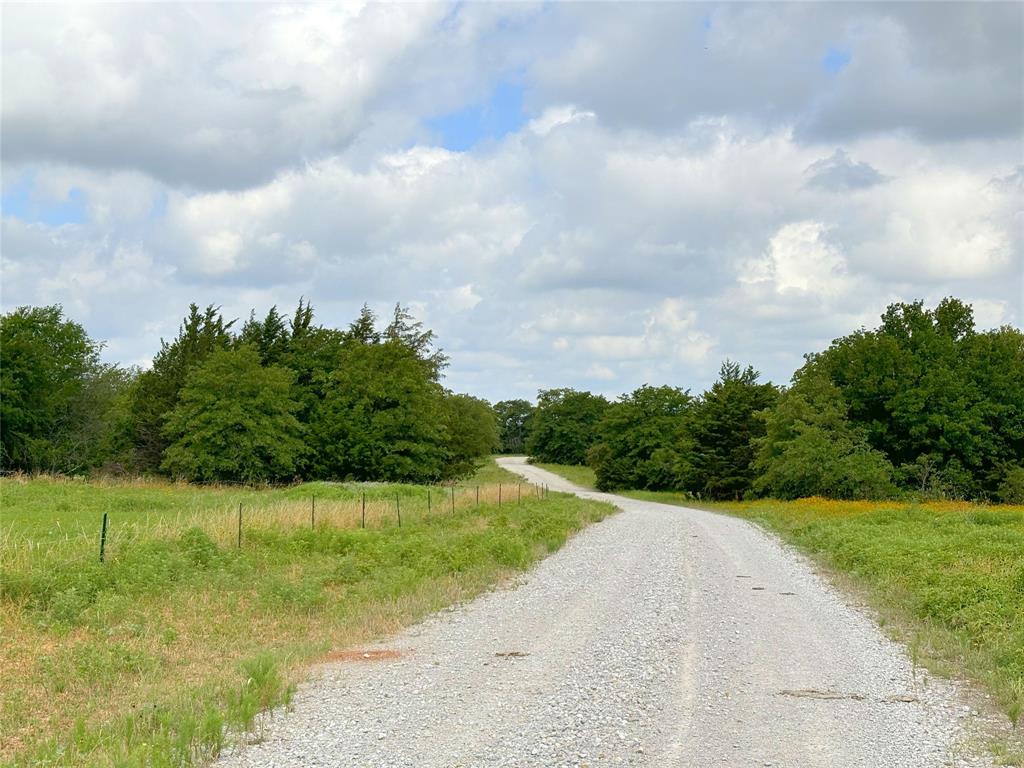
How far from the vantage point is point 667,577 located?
17.1 m

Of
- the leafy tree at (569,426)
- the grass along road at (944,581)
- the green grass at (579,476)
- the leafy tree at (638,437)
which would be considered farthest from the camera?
the leafy tree at (569,426)

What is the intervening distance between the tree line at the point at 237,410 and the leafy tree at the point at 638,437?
775 inches

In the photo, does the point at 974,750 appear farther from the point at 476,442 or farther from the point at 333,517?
the point at 476,442

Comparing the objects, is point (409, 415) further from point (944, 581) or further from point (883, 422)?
point (944, 581)

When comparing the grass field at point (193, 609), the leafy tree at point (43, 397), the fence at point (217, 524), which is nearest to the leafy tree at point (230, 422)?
the leafy tree at point (43, 397)

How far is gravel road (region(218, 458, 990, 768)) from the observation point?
6902 mm

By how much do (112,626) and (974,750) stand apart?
1010cm

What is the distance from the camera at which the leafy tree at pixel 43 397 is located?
54500 millimetres

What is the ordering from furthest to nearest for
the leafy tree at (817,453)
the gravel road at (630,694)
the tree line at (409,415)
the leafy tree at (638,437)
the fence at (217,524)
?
1. the leafy tree at (638,437)
2. the tree line at (409,415)
3. the leafy tree at (817,453)
4. the fence at (217,524)
5. the gravel road at (630,694)

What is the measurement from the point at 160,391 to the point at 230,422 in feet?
36.6

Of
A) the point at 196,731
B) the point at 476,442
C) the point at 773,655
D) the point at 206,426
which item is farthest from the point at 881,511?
the point at 476,442

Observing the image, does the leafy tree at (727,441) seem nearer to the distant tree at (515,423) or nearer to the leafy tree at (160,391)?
the leafy tree at (160,391)

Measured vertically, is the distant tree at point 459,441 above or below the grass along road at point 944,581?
above

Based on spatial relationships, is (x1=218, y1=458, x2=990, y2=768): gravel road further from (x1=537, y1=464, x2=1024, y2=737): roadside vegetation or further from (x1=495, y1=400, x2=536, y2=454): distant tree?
(x1=495, y1=400, x2=536, y2=454): distant tree
